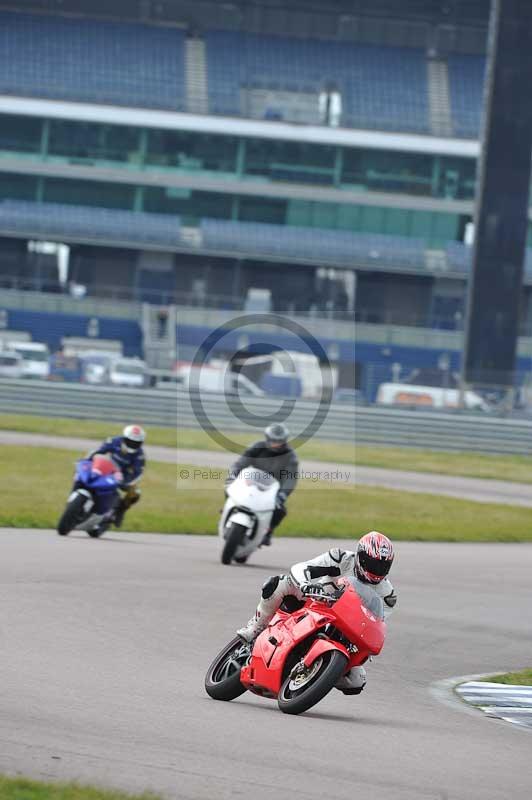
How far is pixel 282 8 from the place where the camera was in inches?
2506

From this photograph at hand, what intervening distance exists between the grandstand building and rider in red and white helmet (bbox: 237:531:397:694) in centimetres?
4994

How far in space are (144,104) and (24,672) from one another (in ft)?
178

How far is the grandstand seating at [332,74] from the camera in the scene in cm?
6141

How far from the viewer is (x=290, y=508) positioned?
23.1m

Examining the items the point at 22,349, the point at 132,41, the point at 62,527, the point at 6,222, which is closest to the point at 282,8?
the point at 132,41

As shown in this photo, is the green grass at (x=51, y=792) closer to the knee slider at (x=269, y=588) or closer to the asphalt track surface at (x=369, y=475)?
the knee slider at (x=269, y=588)

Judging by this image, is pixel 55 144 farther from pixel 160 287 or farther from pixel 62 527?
pixel 62 527

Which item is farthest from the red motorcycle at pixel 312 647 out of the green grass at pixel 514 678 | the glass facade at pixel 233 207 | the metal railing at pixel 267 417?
the glass facade at pixel 233 207

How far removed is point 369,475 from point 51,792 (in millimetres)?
25178

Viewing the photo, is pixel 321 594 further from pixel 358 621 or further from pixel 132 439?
pixel 132 439

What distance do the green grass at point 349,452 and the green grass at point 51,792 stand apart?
26.9m

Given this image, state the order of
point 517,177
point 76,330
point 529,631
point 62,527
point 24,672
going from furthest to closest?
point 76,330
point 517,177
point 62,527
point 529,631
point 24,672

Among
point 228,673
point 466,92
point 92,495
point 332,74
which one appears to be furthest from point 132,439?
point 466,92

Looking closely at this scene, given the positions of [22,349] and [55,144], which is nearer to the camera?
[22,349]
